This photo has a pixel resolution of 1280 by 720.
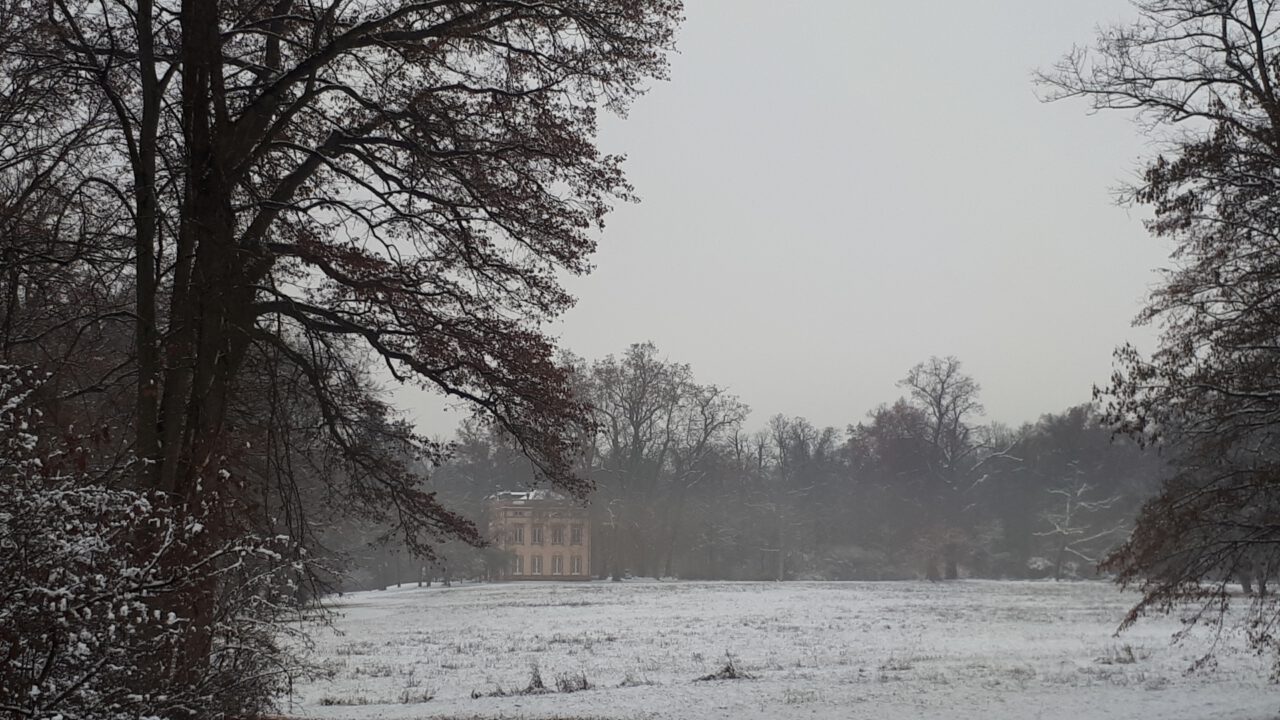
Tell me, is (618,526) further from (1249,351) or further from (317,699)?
(1249,351)

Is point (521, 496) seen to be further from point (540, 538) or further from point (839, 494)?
point (839, 494)

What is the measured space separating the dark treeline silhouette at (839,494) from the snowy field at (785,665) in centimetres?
2747

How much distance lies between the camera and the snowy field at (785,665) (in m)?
14.0

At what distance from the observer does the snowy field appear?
13969 millimetres

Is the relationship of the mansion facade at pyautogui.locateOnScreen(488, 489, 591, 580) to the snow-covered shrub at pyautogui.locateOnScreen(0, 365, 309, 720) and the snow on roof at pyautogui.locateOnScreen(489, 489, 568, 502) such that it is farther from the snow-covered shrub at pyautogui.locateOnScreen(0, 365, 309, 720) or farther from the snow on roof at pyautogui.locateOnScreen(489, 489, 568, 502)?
the snow-covered shrub at pyautogui.locateOnScreen(0, 365, 309, 720)

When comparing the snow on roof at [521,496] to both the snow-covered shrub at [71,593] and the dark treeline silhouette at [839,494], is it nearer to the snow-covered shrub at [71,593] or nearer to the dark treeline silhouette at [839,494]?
the dark treeline silhouette at [839,494]

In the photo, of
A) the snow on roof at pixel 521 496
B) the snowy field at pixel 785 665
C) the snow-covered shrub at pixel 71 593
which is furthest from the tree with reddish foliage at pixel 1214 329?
the snow on roof at pixel 521 496

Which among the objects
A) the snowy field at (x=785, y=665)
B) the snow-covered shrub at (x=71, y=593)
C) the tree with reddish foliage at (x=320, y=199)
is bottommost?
the snowy field at (x=785, y=665)

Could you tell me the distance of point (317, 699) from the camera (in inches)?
619

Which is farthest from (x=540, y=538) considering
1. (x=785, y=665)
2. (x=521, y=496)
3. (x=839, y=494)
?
(x=785, y=665)

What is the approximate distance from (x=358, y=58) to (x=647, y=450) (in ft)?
195

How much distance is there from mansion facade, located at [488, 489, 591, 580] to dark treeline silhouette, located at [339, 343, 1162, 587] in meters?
1.88

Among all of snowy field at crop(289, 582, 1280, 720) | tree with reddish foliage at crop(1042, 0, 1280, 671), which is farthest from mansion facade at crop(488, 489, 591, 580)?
tree with reddish foliage at crop(1042, 0, 1280, 671)

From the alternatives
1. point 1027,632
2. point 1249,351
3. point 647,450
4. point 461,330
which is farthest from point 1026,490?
point 461,330
